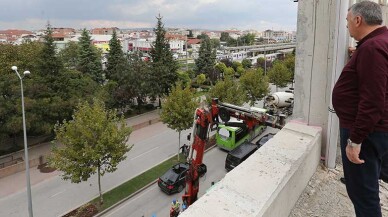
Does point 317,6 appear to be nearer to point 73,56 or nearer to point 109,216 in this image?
point 109,216

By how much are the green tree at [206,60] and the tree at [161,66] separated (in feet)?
33.3

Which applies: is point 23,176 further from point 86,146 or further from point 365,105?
point 365,105

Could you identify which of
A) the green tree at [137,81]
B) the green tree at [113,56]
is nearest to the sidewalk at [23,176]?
the green tree at [137,81]

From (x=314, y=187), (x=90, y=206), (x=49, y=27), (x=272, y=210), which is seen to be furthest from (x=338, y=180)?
(x=49, y=27)

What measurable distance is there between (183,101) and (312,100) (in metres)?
12.0

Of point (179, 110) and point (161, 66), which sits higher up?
point (161, 66)

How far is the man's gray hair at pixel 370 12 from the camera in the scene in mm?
2320

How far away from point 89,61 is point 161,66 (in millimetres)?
8503

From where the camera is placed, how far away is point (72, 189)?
14.1m

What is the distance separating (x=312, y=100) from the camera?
16.3 ft

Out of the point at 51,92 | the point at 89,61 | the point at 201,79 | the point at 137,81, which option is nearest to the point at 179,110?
the point at 51,92

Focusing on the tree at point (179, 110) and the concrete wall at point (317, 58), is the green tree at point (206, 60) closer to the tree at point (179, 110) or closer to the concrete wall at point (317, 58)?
the tree at point (179, 110)

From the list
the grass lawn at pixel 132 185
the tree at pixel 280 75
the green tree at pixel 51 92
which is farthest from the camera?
the tree at pixel 280 75

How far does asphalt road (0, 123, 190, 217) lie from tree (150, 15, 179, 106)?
8.74 meters
